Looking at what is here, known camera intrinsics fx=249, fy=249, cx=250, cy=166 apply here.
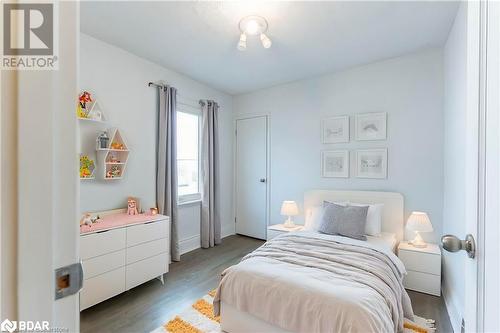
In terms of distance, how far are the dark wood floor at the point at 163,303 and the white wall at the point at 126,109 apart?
846 millimetres

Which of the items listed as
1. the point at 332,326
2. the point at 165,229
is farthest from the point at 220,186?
the point at 332,326

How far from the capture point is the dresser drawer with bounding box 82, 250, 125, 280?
6.92 feet

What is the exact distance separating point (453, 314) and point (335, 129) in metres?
2.37

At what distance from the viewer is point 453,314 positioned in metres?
2.09

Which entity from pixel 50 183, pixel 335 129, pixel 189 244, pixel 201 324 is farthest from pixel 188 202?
pixel 50 183

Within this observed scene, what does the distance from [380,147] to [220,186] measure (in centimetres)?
259

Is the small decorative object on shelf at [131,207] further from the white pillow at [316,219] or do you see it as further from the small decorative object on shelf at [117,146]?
the white pillow at [316,219]

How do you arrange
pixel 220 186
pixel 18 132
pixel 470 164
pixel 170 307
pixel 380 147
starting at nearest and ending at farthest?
1. pixel 18 132
2. pixel 470 164
3. pixel 170 307
4. pixel 380 147
5. pixel 220 186

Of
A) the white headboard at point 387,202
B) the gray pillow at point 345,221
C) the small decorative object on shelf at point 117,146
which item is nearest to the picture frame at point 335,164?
the white headboard at point 387,202

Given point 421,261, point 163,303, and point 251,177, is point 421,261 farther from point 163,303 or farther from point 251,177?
point 251,177

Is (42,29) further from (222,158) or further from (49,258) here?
(222,158)

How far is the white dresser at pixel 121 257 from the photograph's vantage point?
2.12 m

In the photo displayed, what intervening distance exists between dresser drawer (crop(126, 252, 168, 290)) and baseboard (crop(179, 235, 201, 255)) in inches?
36.9

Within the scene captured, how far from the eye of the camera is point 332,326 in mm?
1460
